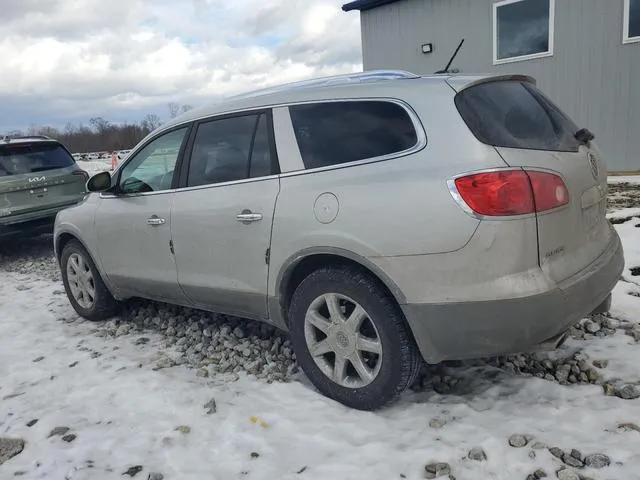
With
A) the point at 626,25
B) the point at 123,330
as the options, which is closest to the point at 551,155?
the point at 123,330

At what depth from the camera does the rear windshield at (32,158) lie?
7.64 m

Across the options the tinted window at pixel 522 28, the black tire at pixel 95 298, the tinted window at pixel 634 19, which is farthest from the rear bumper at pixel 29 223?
the tinted window at pixel 634 19

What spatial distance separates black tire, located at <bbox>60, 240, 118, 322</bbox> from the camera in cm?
481

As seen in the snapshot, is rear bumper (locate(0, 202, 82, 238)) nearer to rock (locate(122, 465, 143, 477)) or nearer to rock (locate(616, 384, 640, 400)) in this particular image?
rock (locate(122, 465, 143, 477))

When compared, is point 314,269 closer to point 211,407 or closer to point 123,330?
point 211,407

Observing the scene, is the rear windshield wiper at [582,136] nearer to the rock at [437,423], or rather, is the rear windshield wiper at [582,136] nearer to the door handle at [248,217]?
the rock at [437,423]

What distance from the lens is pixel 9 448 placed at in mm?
2953

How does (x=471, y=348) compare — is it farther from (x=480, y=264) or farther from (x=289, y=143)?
(x=289, y=143)

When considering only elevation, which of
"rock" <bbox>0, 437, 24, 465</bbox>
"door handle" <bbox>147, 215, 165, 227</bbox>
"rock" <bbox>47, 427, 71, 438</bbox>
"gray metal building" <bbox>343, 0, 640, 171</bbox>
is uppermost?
"gray metal building" <bbox>343, 0, 640, 171</bbox>

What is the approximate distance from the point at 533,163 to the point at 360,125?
90 cm

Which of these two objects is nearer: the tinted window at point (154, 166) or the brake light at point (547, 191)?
the brake light at point (547, 191)

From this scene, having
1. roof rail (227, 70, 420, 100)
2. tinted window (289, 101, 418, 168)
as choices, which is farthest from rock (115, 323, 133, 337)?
tinted window (289, 101, 418, 168)

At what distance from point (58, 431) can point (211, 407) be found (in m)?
0.84

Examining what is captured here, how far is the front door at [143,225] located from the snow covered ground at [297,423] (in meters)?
0.61
